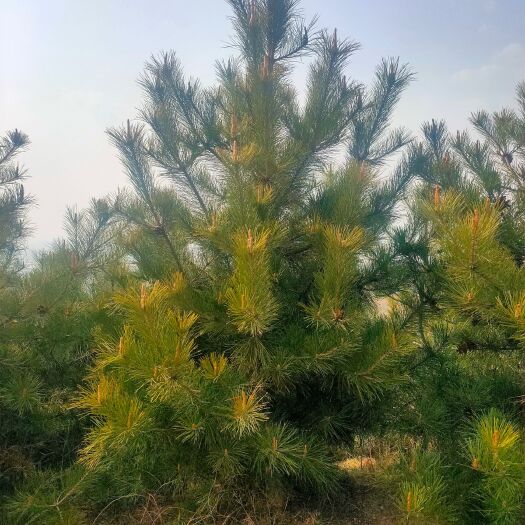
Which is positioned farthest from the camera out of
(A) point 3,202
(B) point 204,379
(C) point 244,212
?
(A) point 3,202

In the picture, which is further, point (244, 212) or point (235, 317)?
point (244, 212)

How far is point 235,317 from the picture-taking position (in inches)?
118

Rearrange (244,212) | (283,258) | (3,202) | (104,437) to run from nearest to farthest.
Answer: (104,437) < (244,212) < (283,258) < (3,202)

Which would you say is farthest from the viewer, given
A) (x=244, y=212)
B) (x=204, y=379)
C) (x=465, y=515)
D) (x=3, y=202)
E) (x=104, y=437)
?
(x=3, y=202)

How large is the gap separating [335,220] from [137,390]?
4.97ft

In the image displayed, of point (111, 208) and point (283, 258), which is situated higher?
point (111, 208)

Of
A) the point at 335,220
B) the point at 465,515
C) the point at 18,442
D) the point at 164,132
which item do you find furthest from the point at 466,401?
the point at 18,442

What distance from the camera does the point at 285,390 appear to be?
11.2 ft

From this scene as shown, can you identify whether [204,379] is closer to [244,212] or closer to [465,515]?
[244,212]

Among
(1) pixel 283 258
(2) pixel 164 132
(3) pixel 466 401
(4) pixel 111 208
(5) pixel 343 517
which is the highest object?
(2) pixel 164 132

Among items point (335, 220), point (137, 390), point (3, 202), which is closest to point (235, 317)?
point (137, 390)

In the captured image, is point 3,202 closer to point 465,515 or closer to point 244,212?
point 244,212

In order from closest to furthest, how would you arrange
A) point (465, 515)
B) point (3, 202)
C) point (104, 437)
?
point (104, 437), point (465, 515), point (3, 202)

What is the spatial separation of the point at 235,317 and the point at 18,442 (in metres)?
2.12
